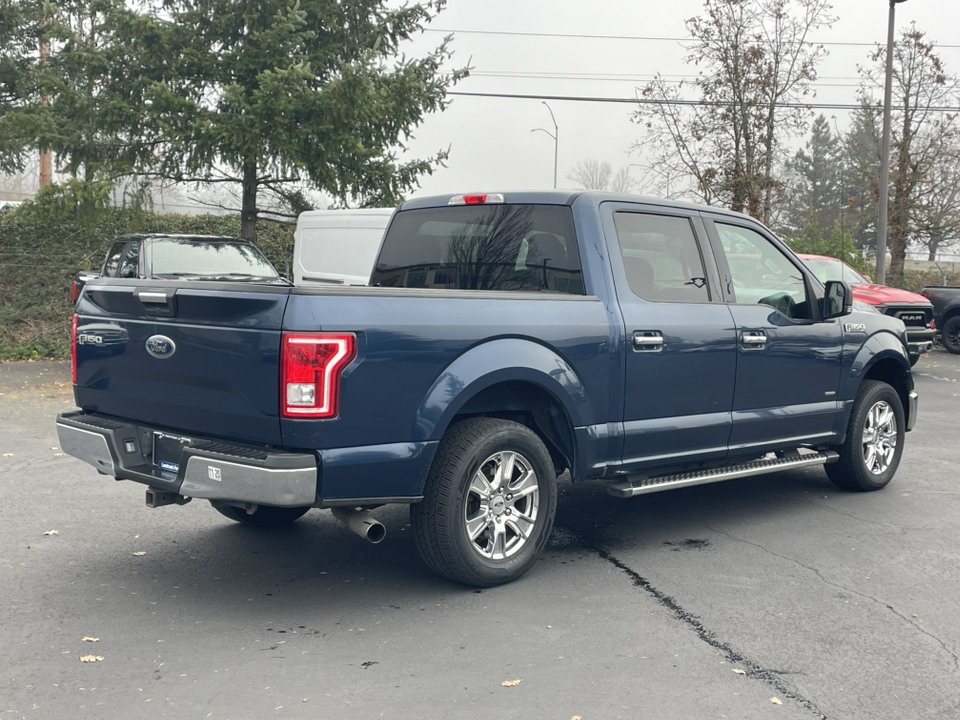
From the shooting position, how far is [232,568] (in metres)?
5.22

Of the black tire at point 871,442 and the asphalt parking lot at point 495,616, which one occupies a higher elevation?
the black tire at point 871,442

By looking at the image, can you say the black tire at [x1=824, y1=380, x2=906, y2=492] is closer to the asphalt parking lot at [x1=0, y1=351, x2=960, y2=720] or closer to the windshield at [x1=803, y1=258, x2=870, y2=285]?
the asphalt parking lot at [x1=0, y1=351, x2=960, y2=720]

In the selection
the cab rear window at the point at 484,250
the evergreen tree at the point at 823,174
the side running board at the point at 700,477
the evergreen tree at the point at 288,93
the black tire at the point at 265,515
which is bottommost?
the black tire at the point at 265,515

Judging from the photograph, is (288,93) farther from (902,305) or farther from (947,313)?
(947,313)

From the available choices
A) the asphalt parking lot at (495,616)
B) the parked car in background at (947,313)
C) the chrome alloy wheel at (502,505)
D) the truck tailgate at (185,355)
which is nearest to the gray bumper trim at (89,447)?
the truck tailgate at (185,355)

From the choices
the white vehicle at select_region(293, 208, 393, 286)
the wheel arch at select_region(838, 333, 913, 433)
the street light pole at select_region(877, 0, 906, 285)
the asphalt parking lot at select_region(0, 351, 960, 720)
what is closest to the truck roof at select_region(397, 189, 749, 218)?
the wheel arch at select_region(838, 333, 913, 433)

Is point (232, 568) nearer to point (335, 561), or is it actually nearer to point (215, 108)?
point (335, 561)

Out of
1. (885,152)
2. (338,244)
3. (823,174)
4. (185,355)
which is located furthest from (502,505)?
(823,174)

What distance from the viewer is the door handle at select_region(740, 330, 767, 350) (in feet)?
19.7

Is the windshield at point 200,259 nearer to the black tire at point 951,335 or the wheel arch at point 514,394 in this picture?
the wheel arch at point 514,394

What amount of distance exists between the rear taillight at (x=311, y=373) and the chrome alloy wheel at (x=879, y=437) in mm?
4479

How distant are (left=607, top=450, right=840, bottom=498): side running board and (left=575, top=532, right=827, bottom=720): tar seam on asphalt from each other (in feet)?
1.30

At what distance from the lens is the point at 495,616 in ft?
14.9

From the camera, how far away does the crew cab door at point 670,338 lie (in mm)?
5434
